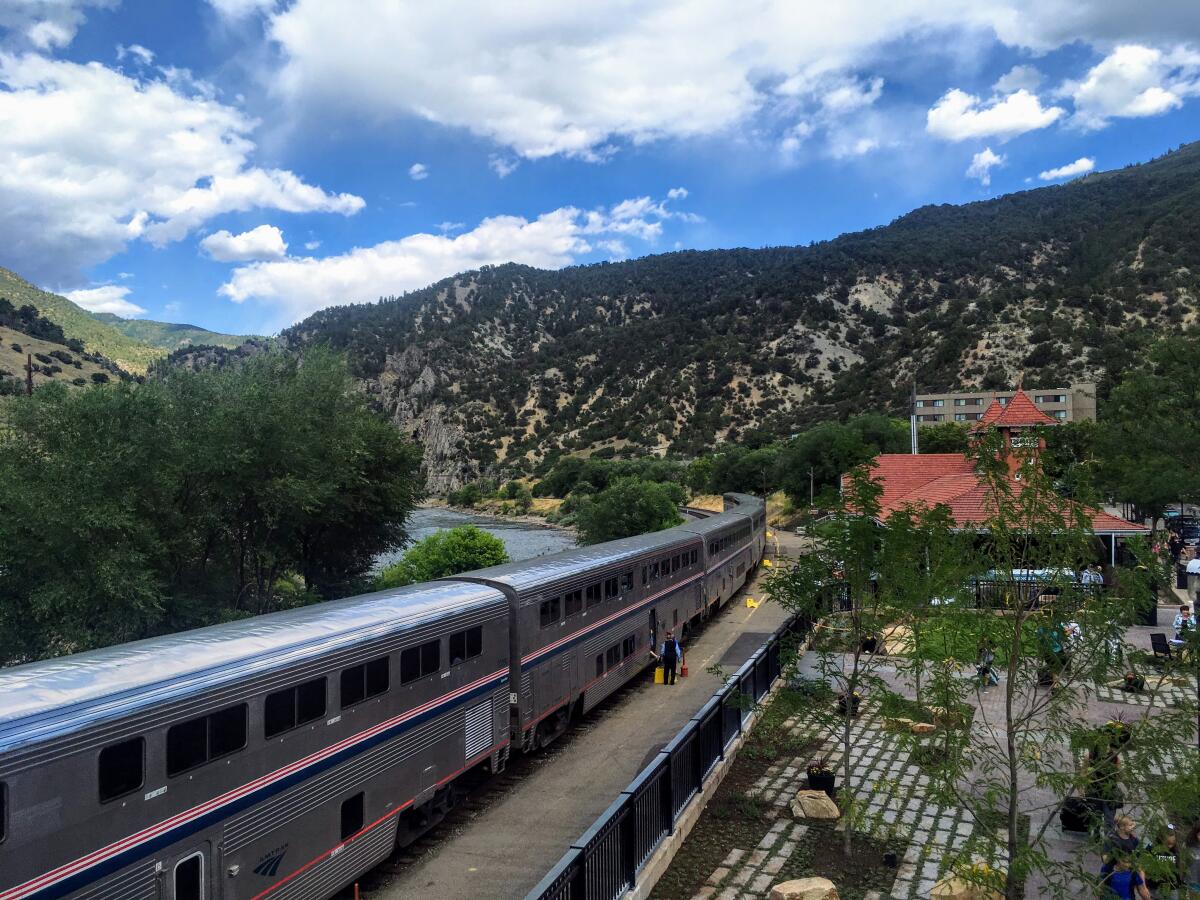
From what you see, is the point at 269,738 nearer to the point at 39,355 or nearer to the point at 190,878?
the point at 190,878

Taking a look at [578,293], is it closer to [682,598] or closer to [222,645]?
[682,598]

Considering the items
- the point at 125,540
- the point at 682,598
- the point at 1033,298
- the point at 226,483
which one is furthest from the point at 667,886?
the point at 1033,298

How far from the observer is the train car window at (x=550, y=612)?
53.0 feet

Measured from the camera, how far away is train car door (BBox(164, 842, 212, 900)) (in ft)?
26.0

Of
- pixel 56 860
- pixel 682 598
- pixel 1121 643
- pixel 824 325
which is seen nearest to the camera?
pixel 56 860

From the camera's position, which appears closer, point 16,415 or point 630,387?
point 16,415

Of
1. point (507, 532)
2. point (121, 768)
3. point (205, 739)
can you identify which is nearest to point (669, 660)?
point (205, 739)

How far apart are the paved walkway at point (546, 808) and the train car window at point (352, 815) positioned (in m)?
1.10

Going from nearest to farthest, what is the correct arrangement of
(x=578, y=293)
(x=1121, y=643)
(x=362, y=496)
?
(x=1121, y=643), (x=362, y=496), (x=578, y=293)

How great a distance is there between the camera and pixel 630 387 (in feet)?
498

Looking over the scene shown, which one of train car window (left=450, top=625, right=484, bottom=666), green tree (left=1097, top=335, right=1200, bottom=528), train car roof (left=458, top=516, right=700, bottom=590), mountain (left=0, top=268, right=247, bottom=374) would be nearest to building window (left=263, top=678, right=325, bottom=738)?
train car window (left=450, top=625, right=484, bottom=666)

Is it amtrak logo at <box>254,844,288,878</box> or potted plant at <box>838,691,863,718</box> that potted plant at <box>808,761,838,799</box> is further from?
amtrak logo at <box>254,844,288,878</box>

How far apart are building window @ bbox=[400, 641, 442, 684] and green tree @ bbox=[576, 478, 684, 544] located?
48.2 m

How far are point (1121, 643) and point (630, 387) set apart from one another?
145m
